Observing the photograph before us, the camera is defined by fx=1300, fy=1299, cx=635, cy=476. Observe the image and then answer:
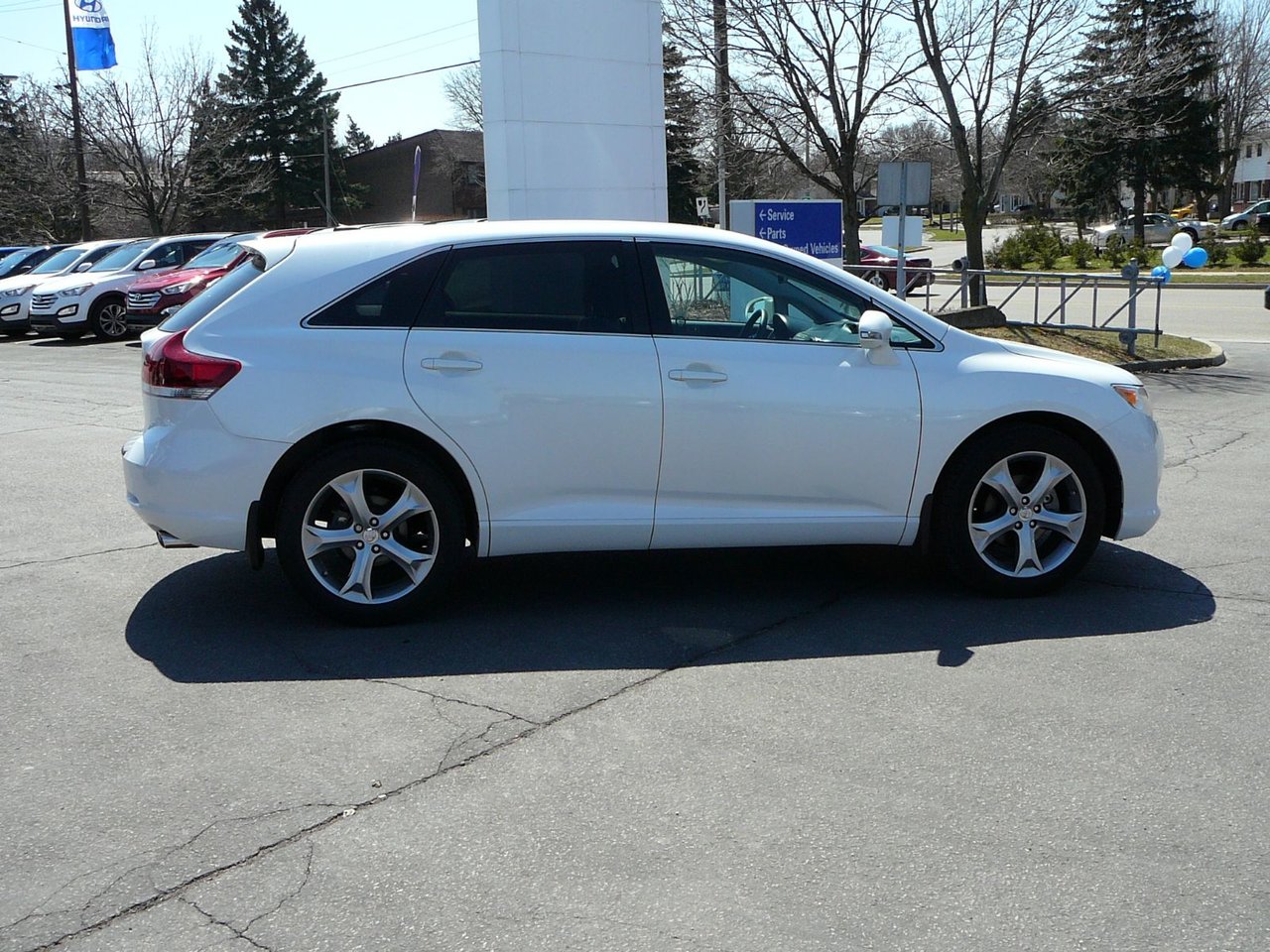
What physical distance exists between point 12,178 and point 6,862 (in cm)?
5019

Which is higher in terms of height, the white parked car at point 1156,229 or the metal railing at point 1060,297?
the white parked car at point 1156,229

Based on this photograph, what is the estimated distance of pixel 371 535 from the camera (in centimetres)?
535

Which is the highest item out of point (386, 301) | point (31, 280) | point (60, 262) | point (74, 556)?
point (60, 262)

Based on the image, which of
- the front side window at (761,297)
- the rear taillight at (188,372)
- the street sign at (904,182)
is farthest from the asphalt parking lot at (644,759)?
the street sign at (904,182)

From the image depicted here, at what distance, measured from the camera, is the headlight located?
5.91 metres

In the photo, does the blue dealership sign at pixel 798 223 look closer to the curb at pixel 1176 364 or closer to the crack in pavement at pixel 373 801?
the curb at pixel 1176 364

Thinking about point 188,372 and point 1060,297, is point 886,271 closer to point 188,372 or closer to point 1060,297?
point 1060,297

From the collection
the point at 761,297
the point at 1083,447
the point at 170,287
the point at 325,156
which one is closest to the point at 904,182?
the point at 1083,447

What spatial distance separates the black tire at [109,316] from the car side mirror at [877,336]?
19.9 m

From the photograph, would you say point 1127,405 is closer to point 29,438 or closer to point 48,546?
point 48,546

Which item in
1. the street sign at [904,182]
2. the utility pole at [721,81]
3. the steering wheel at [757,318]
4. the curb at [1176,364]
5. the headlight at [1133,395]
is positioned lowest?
the curb at [1176,364]

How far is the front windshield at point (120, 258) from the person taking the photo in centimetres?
2380

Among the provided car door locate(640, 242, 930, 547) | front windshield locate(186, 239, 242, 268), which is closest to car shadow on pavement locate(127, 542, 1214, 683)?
car door locate(640, 242, 930, 547)

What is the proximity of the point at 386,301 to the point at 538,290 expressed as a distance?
0.64 m
